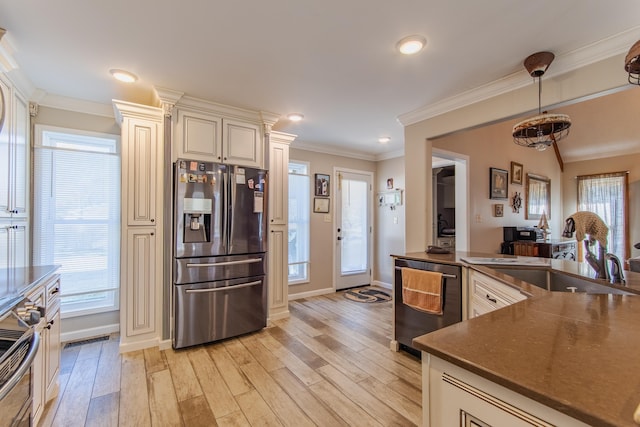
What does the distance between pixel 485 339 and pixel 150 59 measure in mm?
2608

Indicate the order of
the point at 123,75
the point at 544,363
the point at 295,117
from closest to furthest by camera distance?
the point at 544,363 < the point at 123,75 < the point at 295,117

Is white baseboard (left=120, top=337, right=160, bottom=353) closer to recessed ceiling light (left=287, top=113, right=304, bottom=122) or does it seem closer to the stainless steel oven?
the stainless steel oven

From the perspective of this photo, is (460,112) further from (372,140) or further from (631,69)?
(372,140)

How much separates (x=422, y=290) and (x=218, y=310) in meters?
1.90

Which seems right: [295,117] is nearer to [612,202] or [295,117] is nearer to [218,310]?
[218,310]

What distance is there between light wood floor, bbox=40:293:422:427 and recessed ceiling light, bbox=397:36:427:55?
233 centimetres

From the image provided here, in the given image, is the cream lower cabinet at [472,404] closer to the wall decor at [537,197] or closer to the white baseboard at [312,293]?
the white baseboard at [312,293]

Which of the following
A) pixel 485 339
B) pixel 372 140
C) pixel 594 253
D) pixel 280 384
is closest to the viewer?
pixel 485 339

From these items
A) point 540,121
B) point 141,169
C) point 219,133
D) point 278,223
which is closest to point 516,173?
point 540,121

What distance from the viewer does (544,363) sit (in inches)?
25.8

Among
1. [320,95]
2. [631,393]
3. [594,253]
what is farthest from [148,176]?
[594,253]

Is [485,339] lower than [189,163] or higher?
lower

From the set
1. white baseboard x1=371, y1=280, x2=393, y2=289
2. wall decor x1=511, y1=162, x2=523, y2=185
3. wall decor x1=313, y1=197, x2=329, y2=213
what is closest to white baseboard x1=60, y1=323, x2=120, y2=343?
wall decor x1=313, y1=197, x2=329, y2=213

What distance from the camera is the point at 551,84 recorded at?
212 cm
